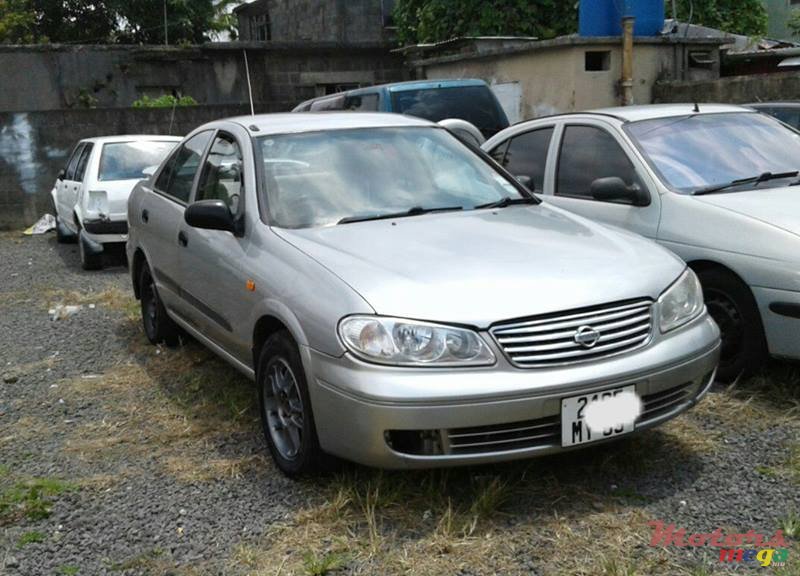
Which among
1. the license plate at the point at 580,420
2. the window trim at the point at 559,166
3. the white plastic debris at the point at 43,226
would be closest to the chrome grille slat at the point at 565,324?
the license plate at the point at 580,420

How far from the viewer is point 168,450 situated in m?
4.39

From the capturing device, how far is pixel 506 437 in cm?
334

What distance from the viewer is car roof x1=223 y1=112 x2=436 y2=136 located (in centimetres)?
478

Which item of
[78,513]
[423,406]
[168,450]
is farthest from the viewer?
[168,450]

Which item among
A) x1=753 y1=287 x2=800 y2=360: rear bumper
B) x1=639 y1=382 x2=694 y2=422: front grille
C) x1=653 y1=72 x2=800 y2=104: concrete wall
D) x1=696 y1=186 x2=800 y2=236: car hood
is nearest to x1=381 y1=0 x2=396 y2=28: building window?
x1=653 y1=72 x2=800 y2=104: concrete wall

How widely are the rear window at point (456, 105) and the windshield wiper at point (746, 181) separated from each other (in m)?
4.80

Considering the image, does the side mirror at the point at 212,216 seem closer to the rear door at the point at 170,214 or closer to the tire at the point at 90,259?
the rear door at the point at 170,214

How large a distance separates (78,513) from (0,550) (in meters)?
0.36

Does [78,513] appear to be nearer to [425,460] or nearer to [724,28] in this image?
[425,460]

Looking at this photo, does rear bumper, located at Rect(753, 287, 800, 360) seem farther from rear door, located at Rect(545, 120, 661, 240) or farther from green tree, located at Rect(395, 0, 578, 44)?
green tree, located at Rect(395, 0, 578, 44)

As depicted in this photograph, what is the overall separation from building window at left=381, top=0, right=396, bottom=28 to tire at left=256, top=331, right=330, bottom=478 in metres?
21.4

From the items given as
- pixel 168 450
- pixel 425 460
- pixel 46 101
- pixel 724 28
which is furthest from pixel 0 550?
pixel 724 28

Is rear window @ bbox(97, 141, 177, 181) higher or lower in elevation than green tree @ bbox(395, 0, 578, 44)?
lower

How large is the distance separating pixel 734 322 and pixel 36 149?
41.9 feet
